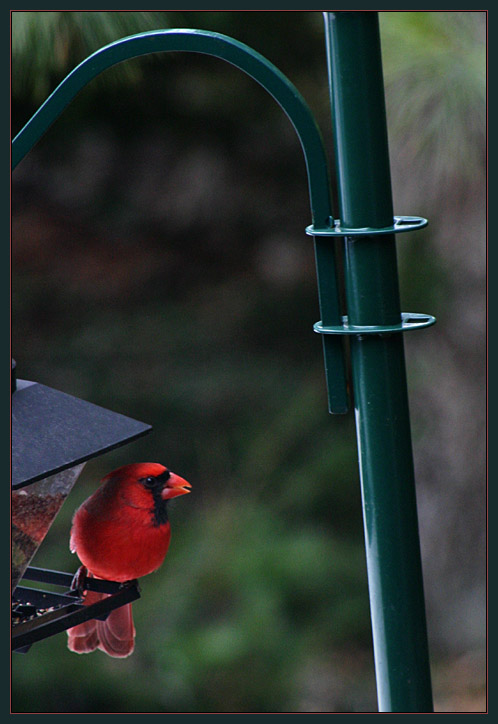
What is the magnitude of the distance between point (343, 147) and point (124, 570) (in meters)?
0.63

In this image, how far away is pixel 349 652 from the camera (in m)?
3.66

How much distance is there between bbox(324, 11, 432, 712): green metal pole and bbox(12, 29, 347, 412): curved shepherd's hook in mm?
22

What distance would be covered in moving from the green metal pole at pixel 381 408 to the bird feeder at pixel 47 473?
27 cm

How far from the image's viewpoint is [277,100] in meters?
1.03

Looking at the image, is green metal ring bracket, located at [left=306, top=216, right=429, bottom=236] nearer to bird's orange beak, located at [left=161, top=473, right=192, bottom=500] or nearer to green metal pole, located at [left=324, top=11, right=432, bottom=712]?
green metal pole, located at [left=324, top=11, right=432, bottom=712]

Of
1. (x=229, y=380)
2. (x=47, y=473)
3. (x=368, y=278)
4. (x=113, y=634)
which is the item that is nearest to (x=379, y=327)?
(x=368, y=278)

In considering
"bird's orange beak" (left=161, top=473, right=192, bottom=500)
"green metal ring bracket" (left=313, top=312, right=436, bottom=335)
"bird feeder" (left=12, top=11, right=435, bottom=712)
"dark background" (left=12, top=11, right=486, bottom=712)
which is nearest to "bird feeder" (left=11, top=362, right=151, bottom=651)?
"bird feeder" (left=12, top=11, right=435, bottom=712)

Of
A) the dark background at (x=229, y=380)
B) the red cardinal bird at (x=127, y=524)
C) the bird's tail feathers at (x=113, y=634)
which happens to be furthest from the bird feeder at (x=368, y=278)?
the dark background at (x=229, y=380)

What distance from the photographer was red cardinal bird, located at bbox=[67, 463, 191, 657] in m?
1.26

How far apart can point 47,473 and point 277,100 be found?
Answer: 1.55 feet

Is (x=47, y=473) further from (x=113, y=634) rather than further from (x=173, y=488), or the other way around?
(x=113, y=634)

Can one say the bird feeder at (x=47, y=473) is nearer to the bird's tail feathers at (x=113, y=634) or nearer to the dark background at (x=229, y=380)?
the bird's tail feathers at (x=113, y=634)

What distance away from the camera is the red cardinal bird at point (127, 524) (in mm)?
1263

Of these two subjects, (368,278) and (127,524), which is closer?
(368,278)
